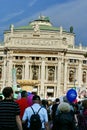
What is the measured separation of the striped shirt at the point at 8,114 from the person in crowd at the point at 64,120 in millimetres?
1099

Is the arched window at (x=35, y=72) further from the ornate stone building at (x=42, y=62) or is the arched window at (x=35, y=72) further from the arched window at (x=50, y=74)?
the arched window at (x=50, y=74)

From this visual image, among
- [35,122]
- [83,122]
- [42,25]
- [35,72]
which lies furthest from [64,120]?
[42,25]

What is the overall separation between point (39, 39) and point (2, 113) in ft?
293

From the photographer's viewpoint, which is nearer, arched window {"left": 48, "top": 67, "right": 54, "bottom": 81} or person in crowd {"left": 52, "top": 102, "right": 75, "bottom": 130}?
person in crowd {"left": 52, "top": 102, "right": 75, "bottom": 130}

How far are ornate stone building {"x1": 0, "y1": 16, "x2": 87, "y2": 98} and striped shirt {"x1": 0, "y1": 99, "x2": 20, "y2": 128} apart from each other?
85944 millimetres

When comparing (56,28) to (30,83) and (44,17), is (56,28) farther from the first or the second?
(30,83)

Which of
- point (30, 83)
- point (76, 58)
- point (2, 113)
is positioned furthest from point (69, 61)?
point (2, 113)

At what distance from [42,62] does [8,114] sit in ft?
290

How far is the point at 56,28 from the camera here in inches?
4318

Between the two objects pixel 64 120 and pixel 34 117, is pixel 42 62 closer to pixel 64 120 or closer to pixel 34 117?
pixel 34 117

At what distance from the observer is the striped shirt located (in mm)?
12453

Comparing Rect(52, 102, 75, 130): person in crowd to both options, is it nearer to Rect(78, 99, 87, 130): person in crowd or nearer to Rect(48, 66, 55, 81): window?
Rect(78, 99, 87, 130): person in crowd

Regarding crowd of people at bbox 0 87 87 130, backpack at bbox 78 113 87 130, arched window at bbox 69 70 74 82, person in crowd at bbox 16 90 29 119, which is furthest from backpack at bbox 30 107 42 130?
arched window at bbox 69 70 74 82

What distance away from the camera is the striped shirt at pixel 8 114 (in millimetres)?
12453
